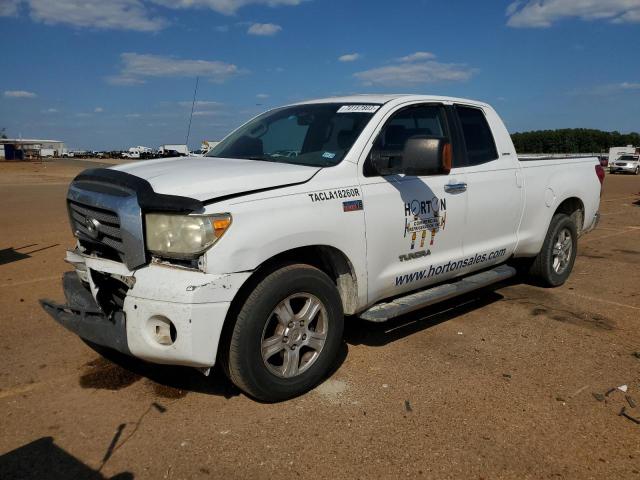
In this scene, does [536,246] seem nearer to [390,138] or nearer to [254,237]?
[390,138]

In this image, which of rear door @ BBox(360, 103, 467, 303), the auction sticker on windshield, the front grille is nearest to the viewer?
the front grille

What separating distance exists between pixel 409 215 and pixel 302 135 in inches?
41.6

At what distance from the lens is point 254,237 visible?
3121 millimetres

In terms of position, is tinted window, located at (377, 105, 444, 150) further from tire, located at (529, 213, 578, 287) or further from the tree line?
the tree line

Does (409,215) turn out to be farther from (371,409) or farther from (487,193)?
(371,409)

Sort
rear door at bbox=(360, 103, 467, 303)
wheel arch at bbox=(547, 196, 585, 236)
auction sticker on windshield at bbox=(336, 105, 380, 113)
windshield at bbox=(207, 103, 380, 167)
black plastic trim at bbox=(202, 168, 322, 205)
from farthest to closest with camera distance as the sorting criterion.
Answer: wheel arch at bbox=(547, 196, 585, 236) → auction sticker on windshield at bbox=(336, 105, 380, 113) → windshield at bbox=(207, 103, 380, 167) → rear door at bbox=(360, 103, 467, 303) → black plastic trim at bbox=(202, 168, 322, 205)

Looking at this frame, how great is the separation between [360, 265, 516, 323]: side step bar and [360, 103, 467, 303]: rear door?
8 cm

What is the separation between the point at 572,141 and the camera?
109 meters

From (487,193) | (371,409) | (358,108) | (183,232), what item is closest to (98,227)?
(183,232)

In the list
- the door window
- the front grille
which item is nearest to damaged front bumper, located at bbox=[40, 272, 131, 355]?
the front grille

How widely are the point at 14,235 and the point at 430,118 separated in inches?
299

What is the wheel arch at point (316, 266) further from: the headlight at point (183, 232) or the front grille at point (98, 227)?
the front grille at point (98, 227)

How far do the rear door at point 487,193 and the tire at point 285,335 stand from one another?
1.67m

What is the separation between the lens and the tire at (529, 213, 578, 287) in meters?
5.86
